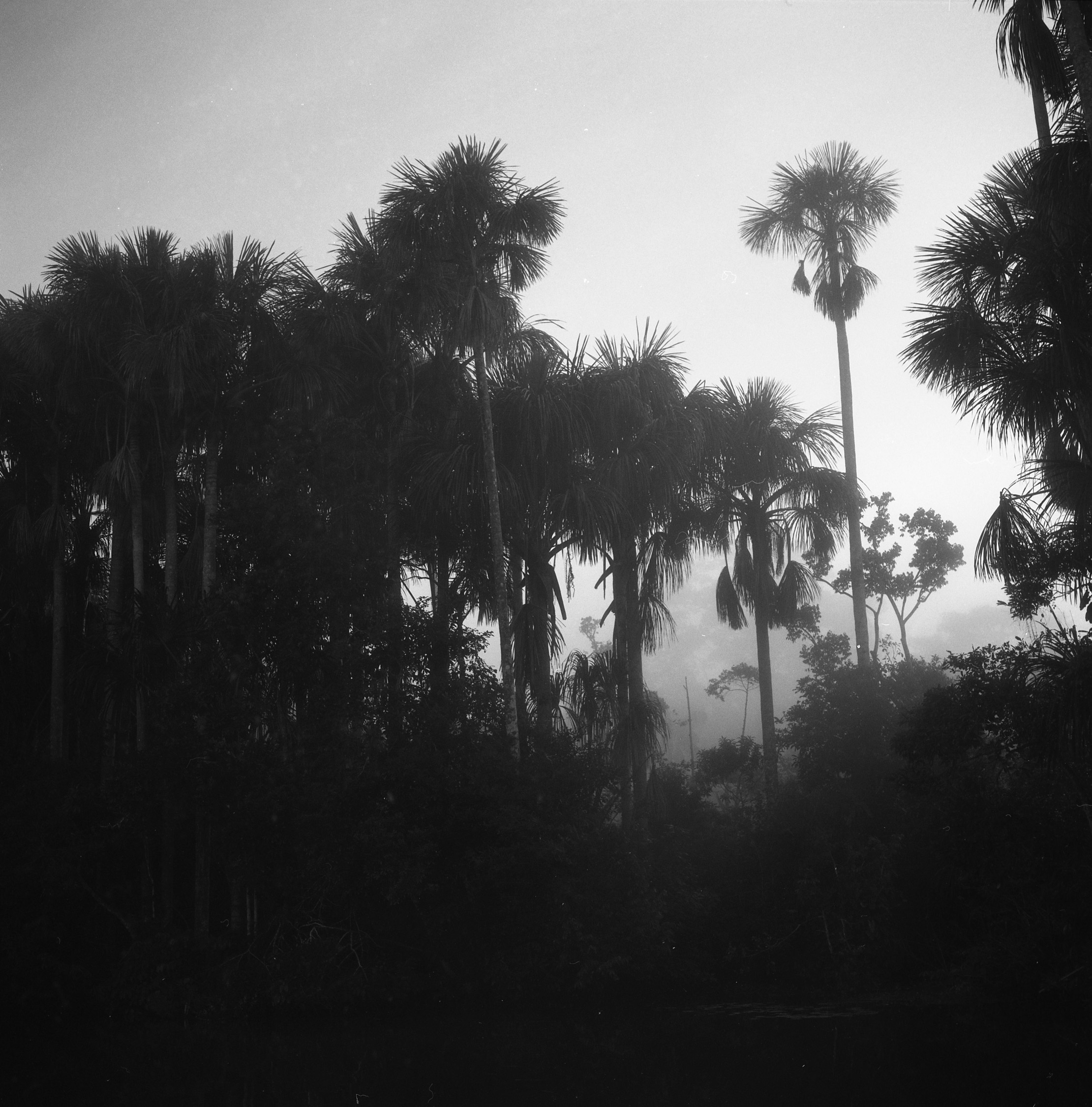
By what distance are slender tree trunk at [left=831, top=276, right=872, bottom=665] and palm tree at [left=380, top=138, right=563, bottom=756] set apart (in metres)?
8.83

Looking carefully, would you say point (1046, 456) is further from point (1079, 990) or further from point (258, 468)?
point (258, 468)

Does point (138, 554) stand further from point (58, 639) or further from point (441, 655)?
point (441, 655)

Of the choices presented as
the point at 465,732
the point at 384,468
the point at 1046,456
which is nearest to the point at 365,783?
the point at 465,732

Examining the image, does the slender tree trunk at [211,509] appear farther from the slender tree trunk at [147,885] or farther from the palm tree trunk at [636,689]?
the palm tree trunk at [636,689]

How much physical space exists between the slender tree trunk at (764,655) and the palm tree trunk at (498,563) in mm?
6518

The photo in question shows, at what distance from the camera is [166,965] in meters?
16.7

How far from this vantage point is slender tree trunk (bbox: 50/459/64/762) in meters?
21.8

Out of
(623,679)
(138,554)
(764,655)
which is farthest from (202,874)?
(764,655)

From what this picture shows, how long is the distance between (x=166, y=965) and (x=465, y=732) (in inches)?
246

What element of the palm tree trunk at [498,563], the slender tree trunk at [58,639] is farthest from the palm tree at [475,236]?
the slender tree trunk at [58,639]

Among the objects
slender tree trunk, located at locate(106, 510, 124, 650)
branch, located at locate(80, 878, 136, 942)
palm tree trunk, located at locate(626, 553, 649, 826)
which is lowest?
branch, located at locate(80, 878, 136, 942)

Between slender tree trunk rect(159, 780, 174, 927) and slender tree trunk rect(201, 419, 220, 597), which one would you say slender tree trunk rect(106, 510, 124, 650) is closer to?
slender tree trunk rect(201, 419, 220, 597)

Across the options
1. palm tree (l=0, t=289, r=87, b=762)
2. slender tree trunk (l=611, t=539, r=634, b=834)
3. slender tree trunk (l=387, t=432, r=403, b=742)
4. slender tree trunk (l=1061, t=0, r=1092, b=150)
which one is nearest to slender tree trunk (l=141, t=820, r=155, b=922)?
palm tree (l=0, t=289, r=87, b=762)

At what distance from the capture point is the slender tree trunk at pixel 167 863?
17.5 metres
